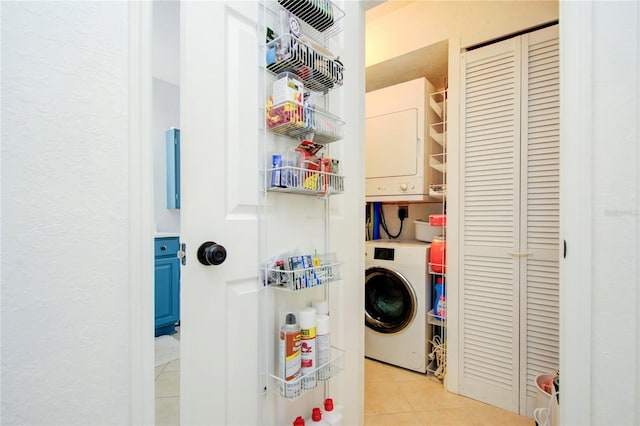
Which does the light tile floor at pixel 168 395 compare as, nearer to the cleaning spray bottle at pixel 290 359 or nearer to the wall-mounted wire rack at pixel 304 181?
the cleaning spray bottle at pixel 290 359

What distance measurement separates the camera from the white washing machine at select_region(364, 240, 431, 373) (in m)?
2.14

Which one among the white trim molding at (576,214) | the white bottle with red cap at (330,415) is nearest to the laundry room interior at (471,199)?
the white trim molding at (576,214)

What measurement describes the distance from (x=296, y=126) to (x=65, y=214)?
651 mm

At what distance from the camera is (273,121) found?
0.99 m

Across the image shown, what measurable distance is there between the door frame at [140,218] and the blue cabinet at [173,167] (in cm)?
15

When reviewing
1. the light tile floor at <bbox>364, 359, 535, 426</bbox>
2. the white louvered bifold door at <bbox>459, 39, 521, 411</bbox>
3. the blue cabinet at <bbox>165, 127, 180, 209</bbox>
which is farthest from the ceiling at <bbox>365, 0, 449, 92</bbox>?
the light tile floor at <bbox>364, 359, 535, 426</bbox>

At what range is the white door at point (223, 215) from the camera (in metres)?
0.81

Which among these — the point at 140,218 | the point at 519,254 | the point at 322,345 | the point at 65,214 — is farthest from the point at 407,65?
the point at 65,214

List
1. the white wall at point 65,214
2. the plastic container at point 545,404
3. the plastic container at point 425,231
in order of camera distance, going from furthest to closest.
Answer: the plastic container at point 425,231 → the plastic container at point 545,404 → the white wall at point 65,214

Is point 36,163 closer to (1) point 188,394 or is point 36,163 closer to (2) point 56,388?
(2) point 56,388

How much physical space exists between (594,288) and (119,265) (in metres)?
1.27

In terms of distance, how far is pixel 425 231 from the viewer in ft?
8.00

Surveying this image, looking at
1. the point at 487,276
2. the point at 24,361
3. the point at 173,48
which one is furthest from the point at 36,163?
the point at 487,276

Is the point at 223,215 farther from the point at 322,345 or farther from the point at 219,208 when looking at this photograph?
the point at 322,345
